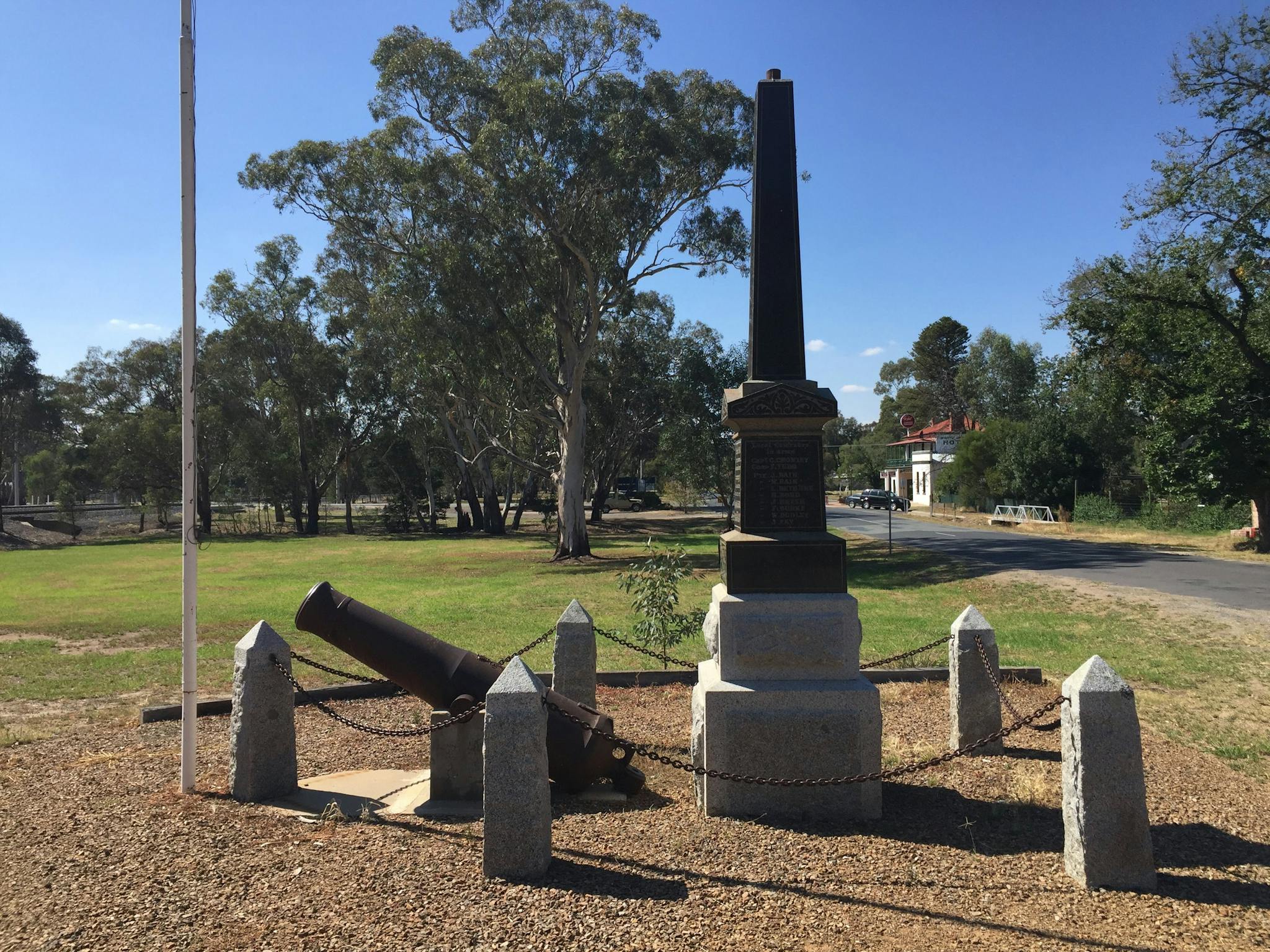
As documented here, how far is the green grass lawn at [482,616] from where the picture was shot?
9453 millimetres

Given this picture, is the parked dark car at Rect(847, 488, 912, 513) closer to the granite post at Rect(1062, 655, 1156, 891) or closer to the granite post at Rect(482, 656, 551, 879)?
the granite post at Rect(1062, 655, 1156, 891)

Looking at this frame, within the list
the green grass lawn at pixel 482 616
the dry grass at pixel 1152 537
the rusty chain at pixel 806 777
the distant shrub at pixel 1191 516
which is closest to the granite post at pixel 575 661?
the rusty chain at pixel 806 777

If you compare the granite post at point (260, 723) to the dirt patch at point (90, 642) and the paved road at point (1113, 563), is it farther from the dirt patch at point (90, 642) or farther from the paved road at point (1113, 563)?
the paved road at point (1113, 563)

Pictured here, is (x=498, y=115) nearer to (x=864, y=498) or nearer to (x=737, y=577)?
(x=737, y=577)

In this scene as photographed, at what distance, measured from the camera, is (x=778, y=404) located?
5.55m

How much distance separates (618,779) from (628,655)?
17.2 feet

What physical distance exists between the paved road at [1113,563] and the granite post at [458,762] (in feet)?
45.0

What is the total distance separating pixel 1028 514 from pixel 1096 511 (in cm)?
452

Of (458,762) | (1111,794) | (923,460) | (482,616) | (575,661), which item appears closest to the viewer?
(1111,794)

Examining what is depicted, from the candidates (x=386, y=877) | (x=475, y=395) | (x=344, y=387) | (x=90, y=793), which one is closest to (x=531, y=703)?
(x=386, y=877)

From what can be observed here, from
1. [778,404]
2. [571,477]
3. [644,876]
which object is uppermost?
[778,404]

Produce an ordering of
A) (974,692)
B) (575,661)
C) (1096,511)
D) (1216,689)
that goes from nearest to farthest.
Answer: (974,692), (575,661), (1216,689), (1096,511)

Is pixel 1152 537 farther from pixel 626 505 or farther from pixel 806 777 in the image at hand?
pixel 626 505

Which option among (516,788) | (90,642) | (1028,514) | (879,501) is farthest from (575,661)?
(879,501)
